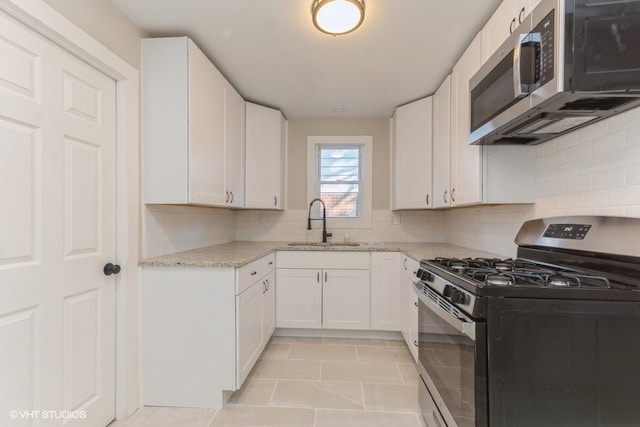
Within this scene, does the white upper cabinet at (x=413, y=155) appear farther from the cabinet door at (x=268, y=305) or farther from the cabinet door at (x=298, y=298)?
the cabinet door at (x=268, y=305)

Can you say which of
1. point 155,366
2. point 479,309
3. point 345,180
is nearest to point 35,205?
point 155,366

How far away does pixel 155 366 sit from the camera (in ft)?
6.24

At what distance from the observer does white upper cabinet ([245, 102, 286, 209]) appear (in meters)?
3.06

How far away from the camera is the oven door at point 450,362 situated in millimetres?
1074

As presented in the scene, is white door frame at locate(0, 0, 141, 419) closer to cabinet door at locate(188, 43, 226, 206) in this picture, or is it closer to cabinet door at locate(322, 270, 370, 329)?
cabinet door at locate(188, 43, 226, 206)

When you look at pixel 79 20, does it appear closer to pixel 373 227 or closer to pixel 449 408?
pixel 449 408

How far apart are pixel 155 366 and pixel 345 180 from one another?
2554 millimetres

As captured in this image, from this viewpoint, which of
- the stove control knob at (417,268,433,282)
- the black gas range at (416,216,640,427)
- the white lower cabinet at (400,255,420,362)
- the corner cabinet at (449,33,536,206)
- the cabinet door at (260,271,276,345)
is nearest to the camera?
the black gas range at (416,216,640,427)

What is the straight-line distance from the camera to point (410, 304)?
251 cm

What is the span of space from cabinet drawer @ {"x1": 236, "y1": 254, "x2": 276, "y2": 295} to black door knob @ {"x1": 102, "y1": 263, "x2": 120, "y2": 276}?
663 millimetres

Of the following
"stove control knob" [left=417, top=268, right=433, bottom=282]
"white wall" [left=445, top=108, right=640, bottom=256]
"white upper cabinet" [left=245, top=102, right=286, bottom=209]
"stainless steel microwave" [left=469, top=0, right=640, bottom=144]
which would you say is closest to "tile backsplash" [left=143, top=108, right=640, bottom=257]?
"white wall" [left=445, top=108, right=640, bottom=256]

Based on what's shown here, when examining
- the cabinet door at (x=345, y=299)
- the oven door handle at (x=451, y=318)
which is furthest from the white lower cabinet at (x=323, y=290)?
the oven door handle at (x=451, y=318)

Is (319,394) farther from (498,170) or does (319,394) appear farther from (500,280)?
(498,170)

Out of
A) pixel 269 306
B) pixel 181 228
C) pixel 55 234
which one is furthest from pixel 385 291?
pixel 55 234
